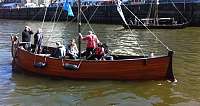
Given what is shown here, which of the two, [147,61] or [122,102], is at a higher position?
[147,61]

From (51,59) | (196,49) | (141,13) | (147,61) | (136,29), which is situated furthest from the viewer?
(141,13)

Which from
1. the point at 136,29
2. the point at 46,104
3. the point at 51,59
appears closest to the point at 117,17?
the point at 136,29

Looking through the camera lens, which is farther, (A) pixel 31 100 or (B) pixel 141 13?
(B) pixel 141 13

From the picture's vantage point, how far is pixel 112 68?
747 inches

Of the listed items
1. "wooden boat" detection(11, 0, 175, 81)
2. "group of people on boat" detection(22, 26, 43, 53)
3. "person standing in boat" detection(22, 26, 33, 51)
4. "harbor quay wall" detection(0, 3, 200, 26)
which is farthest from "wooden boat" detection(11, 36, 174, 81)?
"harbor quay wall" detection(0, 3, 200, 26)

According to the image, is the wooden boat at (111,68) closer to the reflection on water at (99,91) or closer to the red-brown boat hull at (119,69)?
the red-brown boat hull at (119,69)

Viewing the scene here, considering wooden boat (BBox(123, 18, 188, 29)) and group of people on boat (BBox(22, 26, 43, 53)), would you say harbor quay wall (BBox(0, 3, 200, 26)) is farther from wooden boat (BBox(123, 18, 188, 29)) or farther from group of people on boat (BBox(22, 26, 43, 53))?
group of people on boat (BBox(22, 26, 43, 53))

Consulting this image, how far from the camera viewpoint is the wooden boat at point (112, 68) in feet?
61.0

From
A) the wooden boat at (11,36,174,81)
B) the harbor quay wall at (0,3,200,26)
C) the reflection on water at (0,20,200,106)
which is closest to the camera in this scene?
the reflection on water at (0,20,200,106)

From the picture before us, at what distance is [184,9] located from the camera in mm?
57656

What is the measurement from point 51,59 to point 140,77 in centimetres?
415

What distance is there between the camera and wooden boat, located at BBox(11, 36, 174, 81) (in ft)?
61.0

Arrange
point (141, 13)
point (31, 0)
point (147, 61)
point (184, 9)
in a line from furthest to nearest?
point (31, 0) → point (141, 13) → point (184, 9) → point (147, 61)

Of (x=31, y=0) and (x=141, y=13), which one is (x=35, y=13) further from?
(x=31, y=0)
